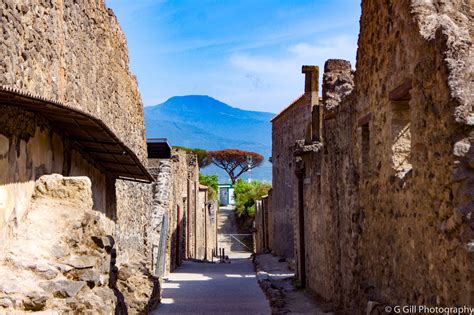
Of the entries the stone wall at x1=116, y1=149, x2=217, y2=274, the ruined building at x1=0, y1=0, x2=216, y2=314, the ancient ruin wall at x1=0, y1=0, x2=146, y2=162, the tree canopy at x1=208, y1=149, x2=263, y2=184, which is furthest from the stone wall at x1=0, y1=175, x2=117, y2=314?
the tree canopy at x1=208, y1=149, x2=263, y2=184

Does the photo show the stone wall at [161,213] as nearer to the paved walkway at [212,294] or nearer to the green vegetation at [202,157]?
the paved walkway at [212,294]

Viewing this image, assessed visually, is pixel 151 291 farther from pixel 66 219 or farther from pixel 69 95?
pixel 66 219

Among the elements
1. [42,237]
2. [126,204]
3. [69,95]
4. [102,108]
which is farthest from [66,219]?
[126,204]

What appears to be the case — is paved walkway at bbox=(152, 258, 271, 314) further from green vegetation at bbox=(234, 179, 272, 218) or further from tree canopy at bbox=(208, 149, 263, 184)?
tree canopy at bbox=(208, 149, 263, 184)

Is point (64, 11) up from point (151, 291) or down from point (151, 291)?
up

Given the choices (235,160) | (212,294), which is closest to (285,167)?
(212,294)

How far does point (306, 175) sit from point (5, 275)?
1102 centimetres

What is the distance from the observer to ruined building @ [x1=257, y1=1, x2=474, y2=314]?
5.49 m

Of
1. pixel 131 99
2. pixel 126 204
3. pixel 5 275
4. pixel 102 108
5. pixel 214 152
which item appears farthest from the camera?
pixel 214 152

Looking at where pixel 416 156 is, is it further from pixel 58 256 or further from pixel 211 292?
pixel 211 292

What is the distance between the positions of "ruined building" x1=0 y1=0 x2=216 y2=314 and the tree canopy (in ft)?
209

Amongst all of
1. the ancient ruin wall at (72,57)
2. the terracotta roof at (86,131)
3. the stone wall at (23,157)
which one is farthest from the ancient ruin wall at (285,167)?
the stone wall at (23,157)

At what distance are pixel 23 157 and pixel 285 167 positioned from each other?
22.2 meters

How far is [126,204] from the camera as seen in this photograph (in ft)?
41.1
